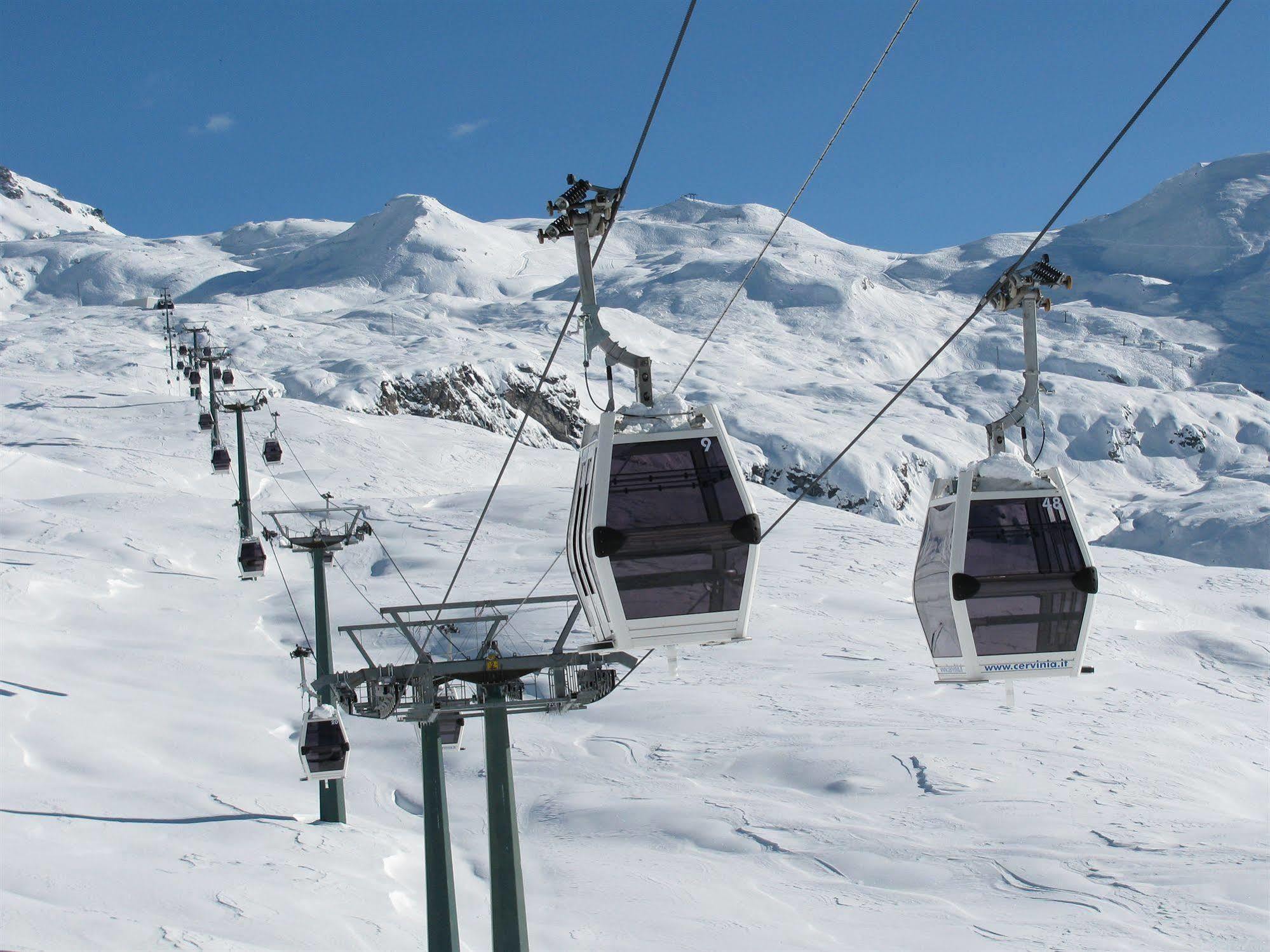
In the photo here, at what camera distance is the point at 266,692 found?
25.8 m

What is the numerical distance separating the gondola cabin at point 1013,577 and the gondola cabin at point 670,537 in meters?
1.27

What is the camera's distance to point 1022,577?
7.52 m

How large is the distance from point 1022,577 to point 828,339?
140 metres

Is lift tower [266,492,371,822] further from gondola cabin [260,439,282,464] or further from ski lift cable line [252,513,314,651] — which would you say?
gondola cabin [260,439,282,464]

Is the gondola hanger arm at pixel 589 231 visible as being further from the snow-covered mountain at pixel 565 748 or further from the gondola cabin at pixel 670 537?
the snow-covered mountain at pixel 565 748

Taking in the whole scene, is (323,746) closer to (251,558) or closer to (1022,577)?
(251,558)

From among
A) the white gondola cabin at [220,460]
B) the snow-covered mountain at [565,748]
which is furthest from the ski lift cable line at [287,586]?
the white gondola cabin at [220,460]

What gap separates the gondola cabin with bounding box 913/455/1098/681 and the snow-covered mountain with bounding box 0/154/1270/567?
51254 mm

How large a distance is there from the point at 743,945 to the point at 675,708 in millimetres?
9581

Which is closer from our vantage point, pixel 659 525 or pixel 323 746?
pixel 659 525

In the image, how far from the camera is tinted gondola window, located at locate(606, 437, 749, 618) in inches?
281

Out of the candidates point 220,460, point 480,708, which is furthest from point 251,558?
point 480,708

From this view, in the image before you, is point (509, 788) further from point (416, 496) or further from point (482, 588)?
point (416, 496)

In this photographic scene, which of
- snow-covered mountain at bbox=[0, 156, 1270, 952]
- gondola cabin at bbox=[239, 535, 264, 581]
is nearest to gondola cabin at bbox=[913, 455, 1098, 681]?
snow-covered mountain at bbox=[0, 156, 1270, 952]
